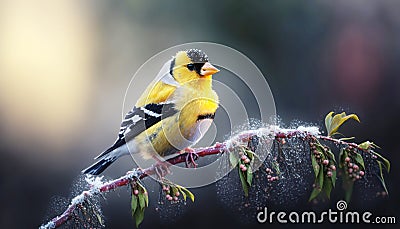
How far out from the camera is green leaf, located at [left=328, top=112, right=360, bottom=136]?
1.76m

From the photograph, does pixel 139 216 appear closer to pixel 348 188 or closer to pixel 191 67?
pixel 191 67

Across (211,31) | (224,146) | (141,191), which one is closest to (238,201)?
(224,146)

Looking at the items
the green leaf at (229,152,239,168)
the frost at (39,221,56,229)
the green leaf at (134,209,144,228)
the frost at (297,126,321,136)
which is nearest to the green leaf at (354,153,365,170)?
the frost at (297,126,321,136)

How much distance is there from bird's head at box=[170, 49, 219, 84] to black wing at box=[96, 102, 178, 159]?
9cm

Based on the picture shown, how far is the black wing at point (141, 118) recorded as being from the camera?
1684 millimetres

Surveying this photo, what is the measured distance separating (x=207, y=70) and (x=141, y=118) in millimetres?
242

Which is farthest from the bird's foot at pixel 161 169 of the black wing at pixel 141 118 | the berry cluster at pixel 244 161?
the berry cluster at pixel 244 161

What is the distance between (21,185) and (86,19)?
1.81 ft

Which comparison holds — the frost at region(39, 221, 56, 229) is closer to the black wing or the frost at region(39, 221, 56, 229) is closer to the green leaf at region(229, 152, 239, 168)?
the black wing

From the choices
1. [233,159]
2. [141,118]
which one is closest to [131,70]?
[141,118]

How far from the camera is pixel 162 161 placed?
1.74 metres

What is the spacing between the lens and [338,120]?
5.84 ft

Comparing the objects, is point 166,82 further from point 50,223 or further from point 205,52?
point 50,223

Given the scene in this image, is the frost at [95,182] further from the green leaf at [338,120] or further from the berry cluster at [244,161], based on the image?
the green leaf at [338,120]
